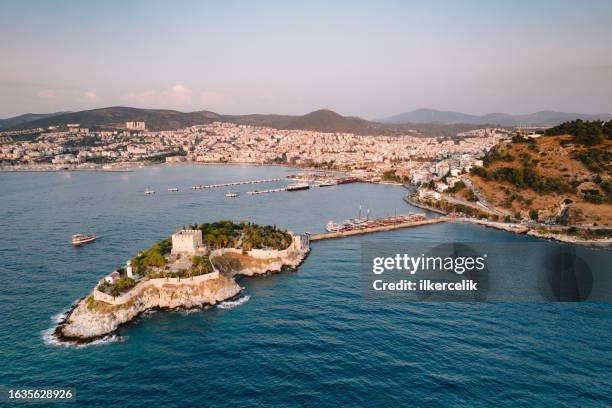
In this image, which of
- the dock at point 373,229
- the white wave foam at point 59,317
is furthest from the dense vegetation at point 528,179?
the white wave foam at point 59,317

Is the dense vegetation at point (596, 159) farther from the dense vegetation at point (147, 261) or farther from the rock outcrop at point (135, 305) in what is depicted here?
the dense vegetation at point (147, 261)

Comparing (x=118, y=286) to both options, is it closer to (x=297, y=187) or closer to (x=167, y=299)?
(x=167, y=299)

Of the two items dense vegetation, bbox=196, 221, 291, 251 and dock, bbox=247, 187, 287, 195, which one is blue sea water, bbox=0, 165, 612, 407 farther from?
dock, bbox=247, 187, 287, 195

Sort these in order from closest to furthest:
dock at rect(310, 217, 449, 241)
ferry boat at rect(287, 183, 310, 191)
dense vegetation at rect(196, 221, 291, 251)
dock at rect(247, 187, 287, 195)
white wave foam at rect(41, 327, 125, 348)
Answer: white wave foam at rect(41, 327, 125, 348)
dense vegetation at rect(196, 221, 291, 251)
dock at rect(310, 217, 449, 241)
dock at rect(247, 187, 287, 195)
ferry boat at rect(287, 183, 310, 191)

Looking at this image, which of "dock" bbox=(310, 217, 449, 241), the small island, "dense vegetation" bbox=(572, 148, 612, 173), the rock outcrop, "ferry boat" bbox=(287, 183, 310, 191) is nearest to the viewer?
the rock outcrop

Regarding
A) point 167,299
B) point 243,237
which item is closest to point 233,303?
point 167,299

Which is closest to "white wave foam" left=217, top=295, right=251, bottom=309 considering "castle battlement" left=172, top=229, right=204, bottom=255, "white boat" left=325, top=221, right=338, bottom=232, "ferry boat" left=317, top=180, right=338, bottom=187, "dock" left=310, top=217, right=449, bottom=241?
"castle battlement" left=172, top=229, right=204, bottom=255

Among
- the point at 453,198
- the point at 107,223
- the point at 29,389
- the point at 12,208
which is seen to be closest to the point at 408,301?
the point at 29,389
